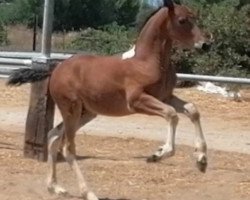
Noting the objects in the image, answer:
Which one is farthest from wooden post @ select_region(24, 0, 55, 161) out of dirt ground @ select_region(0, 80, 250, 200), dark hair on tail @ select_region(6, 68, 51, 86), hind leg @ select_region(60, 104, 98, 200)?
hind leg @ select_region(60, 104, 98, 200)

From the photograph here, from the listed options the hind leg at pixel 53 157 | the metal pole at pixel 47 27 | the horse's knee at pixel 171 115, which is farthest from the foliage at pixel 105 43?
the horse's knee at pixel 171 115

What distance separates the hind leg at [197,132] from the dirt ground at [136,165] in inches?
45.0

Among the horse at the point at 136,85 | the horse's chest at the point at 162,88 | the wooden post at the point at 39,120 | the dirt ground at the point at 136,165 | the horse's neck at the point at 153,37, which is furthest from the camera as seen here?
the wooden post at the point at 39,120

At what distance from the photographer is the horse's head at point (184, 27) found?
833cm

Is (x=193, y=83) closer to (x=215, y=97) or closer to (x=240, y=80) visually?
(x=215, y=97)

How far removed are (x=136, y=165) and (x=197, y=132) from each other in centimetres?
278

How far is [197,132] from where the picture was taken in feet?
26.3

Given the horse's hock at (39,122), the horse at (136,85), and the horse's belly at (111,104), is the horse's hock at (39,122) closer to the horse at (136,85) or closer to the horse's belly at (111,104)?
the horse at (136,85)

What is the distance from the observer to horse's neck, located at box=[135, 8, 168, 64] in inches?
333

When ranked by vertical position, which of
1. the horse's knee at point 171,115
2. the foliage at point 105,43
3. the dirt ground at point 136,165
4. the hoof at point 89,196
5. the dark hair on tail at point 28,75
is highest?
the horse's knee at point 171,115

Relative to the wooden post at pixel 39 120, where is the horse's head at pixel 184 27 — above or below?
above

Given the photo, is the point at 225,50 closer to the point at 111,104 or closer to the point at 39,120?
the point at 39,120

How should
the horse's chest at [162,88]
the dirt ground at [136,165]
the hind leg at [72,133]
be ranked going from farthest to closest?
the dirt ground at [136,165]
the hind leg at [72,133]
the horse's chest at [162,88]

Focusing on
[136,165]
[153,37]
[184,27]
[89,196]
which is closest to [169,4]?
[184,27]
